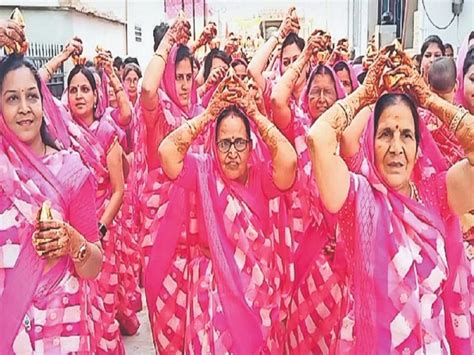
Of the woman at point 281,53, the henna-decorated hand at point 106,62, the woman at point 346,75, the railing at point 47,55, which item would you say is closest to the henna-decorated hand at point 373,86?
the woman at point 281,53

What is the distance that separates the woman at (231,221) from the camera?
2812 millimetres

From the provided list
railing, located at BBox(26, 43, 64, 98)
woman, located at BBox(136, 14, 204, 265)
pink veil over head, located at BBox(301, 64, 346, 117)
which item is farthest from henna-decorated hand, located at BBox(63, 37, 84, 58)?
railing, located at BBox(26, 43, 64, 98)

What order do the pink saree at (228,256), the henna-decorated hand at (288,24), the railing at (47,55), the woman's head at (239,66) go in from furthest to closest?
1. the railing at (47,55)
2. the woman's head at (239,66)
3. the henna-decorated hand at (288,24)
4. the pink saree at (228,256)

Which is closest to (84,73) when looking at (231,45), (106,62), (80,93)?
(80,93)

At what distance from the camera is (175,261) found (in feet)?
11.0

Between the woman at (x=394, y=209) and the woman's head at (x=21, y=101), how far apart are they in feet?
2.89

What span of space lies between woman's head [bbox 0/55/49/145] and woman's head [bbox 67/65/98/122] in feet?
5.57

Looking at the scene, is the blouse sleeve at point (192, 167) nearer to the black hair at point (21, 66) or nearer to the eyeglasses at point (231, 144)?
the eyeglasses at point (231, 144)

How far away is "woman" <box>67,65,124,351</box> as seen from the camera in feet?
12.4

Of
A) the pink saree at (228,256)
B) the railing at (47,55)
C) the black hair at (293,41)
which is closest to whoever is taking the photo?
the pink saree at (228,256)

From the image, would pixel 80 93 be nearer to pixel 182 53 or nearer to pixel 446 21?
pixel 182 53

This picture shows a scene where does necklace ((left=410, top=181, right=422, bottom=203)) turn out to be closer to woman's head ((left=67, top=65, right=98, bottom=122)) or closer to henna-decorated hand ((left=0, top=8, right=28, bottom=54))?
henna-decorated hand ((left=0, top=8, right=28, bottom=54))

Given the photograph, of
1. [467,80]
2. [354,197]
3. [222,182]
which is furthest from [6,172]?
[467,80]

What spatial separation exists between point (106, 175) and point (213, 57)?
42.6 inches
